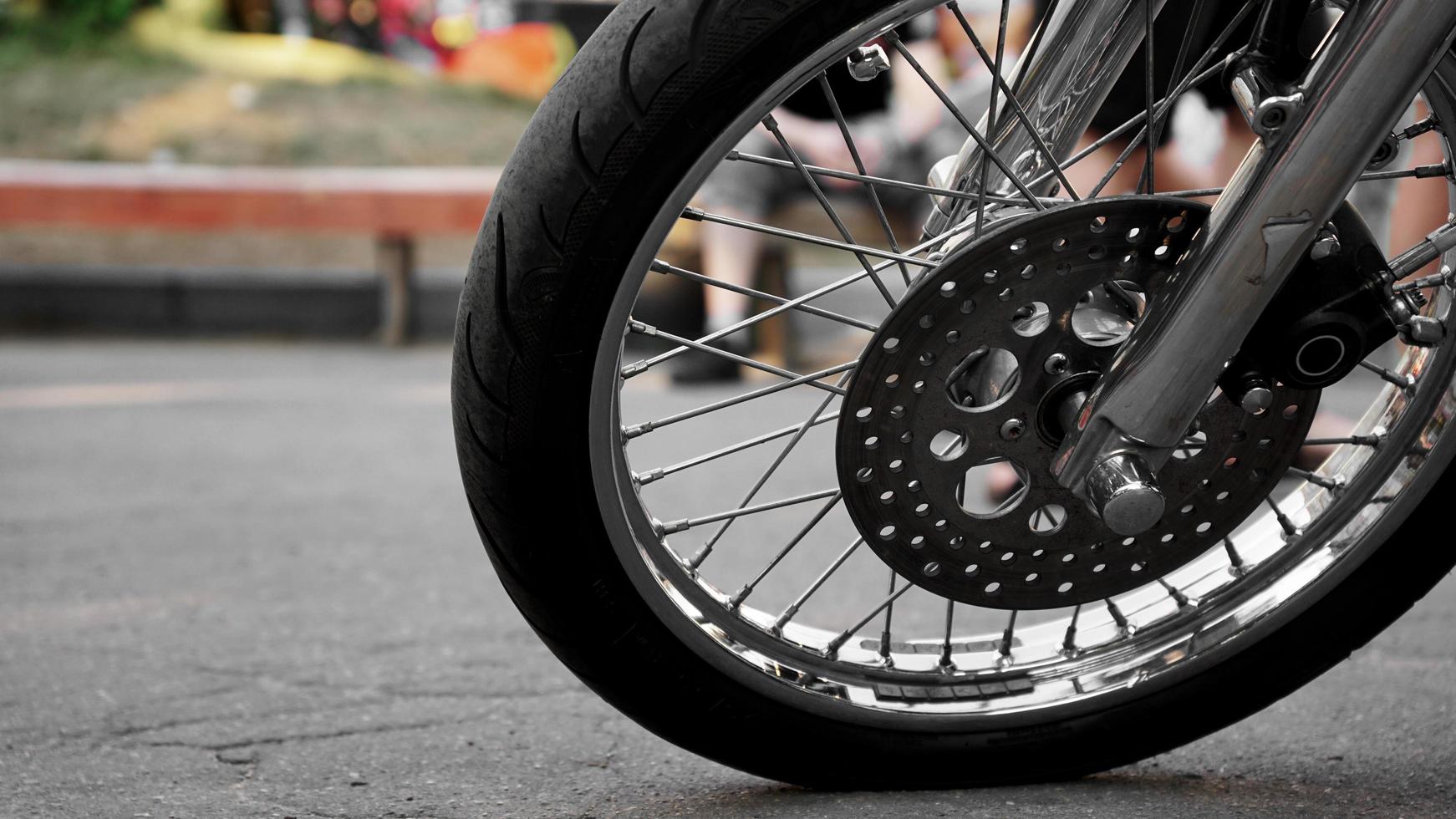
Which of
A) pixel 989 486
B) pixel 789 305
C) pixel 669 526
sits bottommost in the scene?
pixel 989 486

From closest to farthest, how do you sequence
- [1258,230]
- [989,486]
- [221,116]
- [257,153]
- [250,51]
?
[1258,230] < [989,486] < [257,153] < [221,116] < [250,51]

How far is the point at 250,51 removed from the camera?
33.4 feet

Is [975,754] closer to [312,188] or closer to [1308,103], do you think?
[1308,103]

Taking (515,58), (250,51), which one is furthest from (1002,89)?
(250,51)

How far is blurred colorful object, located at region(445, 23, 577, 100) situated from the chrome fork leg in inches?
363

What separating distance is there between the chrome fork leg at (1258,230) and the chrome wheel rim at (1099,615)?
0.15 meters

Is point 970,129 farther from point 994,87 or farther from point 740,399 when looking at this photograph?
point 740,399

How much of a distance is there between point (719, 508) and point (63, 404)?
2137 mm

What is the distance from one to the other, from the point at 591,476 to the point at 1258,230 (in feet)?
1.94

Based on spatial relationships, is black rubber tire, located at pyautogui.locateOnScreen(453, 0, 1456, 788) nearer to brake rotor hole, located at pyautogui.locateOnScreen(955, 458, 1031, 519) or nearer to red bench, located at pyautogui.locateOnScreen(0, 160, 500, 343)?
brake rotor hole, located at pyautogui.locateOnScreen(955, 458, 1031, 519)

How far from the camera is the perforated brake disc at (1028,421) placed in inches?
46.9

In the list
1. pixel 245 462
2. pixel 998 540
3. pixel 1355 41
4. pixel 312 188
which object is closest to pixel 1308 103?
pixel 1355 41

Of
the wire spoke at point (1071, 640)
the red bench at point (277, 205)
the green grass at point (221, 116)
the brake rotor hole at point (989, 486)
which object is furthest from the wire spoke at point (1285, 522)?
the green grass at point (221, 116)

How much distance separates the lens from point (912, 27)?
4535mm
